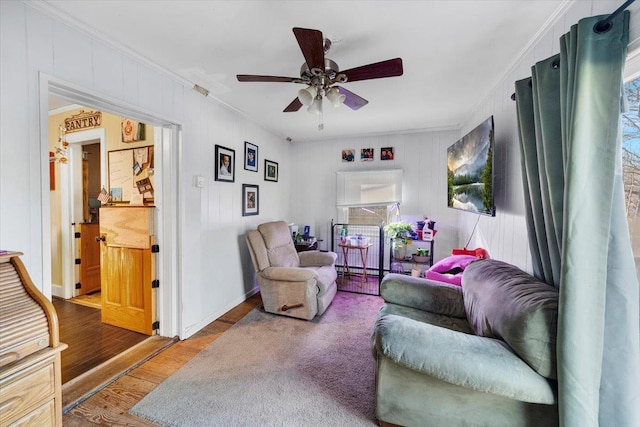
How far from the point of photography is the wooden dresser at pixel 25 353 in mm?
1021

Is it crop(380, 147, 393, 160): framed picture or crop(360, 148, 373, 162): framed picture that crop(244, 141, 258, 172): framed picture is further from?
crop(380, 147, 393, 160): framed picture

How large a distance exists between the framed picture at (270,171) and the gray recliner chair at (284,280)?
92 centimetres

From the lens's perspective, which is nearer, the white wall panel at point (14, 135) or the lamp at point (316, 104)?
the white wall panel at point (14, 135)

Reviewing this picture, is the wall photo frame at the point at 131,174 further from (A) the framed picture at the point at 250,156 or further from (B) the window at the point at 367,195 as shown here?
(B) the window at the point at 367,195

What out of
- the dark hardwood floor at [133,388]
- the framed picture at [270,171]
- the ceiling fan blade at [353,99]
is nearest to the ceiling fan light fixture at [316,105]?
the ceiling fan blade at [353,99]

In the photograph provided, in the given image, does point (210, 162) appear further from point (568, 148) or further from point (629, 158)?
point (629, 158)

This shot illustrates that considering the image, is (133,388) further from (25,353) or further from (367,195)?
(367,195)

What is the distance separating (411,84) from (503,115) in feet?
2.71

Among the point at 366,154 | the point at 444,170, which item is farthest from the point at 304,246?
the point at 444,170

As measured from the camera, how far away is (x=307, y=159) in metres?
4.63

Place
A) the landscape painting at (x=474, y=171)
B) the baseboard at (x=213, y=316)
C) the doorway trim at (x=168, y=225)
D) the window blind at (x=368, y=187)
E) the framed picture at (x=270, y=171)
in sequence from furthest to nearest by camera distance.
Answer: the window blind at (x=368, y=187) → the framed picture at (x=270, y=171) → the baseboard at (x=213, y=316) → the doorway trim at (x=168, y=225) → the landscape painting at (x=474, y=171)

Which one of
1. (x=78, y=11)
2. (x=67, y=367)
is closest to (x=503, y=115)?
(x=78, y=11)

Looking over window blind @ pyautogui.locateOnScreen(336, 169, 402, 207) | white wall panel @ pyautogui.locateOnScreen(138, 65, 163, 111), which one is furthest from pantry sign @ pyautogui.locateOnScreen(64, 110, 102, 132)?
window blind @ pyautogui.locateOnScreen(336, 169, 402, 207)

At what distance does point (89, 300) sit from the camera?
10.9ft
